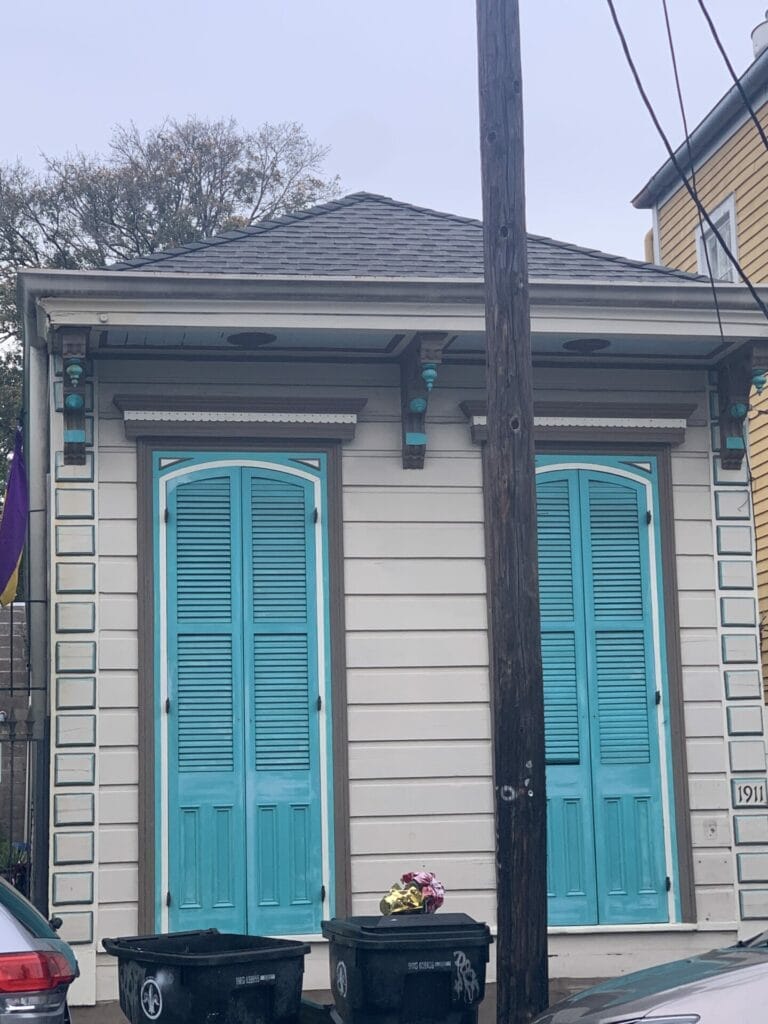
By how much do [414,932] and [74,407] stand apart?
4.42m

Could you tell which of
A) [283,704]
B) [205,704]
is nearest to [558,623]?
[283,704]

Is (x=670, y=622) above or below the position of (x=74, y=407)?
below

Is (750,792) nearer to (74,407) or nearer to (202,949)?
(202,949)

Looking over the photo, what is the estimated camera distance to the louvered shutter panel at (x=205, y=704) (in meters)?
9.87

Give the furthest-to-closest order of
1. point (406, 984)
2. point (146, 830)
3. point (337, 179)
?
point (337, 179)
point (146, 830)
point (406, 984)

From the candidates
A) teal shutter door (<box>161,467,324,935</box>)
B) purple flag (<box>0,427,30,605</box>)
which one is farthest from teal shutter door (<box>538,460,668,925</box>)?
purple flag (<box>0,427,30,605</box>)

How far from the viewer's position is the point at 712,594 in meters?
10.8

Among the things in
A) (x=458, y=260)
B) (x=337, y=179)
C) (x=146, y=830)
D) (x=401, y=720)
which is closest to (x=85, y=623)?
(x=146, y=830)

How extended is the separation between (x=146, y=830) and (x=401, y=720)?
6.02 ft

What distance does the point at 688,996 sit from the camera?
210 inches

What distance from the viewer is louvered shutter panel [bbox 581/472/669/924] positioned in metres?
10.3

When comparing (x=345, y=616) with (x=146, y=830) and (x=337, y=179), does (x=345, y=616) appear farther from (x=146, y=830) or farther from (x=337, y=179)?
(x=337, y=179)

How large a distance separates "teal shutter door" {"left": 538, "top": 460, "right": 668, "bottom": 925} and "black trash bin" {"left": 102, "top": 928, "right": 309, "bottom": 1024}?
3.40 meters

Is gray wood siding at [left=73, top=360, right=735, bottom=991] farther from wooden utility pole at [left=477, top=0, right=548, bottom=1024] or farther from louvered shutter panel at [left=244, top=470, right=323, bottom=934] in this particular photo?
wooden utility pole at [left=477, top=0, right=548, bottom=1024]
